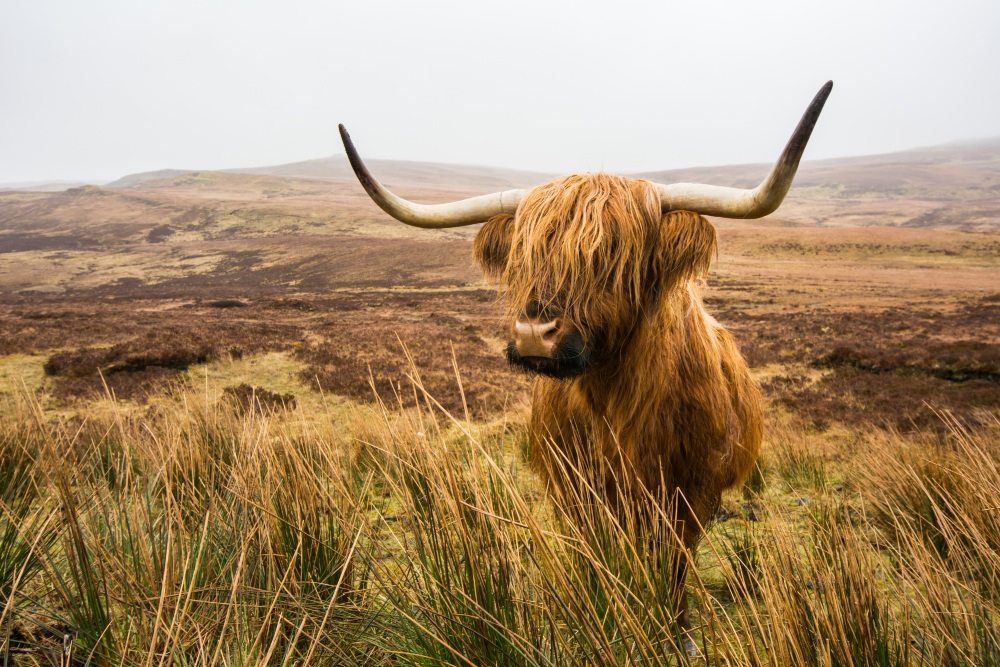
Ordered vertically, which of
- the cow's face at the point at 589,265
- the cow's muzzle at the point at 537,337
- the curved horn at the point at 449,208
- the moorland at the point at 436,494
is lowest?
the moorland at the point at 436,494

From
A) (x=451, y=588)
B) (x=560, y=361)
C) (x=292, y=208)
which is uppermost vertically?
(x=292, y=208)

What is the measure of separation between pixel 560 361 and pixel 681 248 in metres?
0.72

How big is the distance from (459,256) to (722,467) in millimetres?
49254

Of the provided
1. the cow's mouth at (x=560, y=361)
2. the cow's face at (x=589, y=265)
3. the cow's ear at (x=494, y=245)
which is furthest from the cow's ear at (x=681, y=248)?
the cow's ear at (x=494, y=245)

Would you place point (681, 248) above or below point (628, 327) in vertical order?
above

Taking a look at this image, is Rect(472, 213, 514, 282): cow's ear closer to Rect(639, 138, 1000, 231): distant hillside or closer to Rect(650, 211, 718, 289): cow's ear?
Rect(650, 211, 718, 289): cow's ear

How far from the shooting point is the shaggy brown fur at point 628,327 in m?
2.16

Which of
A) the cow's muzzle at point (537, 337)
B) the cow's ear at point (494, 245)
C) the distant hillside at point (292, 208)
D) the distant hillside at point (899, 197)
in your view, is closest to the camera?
the cow's muzzle at point (537, 337)

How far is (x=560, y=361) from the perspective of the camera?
1986 mm

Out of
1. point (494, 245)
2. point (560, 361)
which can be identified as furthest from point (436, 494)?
point (494, 245)

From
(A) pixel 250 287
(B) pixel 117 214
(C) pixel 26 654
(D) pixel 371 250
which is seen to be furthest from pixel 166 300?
(B) pixel 117 214

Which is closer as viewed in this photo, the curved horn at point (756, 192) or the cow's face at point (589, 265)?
the curved horn at point (756, 192)

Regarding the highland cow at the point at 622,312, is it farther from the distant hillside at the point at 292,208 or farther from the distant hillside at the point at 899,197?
the distant hillside at the point at 899,197

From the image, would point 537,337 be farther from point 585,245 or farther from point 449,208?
point 449,208
